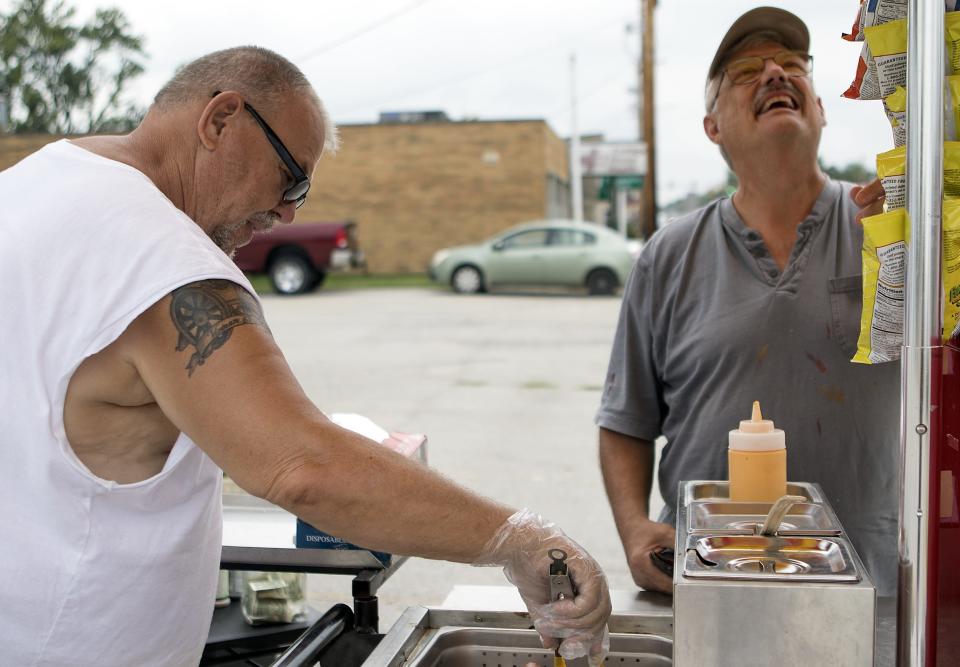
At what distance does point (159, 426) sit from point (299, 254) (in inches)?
780

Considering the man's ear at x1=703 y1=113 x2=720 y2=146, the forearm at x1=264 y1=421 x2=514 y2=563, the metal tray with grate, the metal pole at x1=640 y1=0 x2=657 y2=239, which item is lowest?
the metal tray with grate

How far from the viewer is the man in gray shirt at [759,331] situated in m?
2.19

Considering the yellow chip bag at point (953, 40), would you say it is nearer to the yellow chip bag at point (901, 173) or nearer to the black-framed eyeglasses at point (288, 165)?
the yellow chip bag at point (901, 173)

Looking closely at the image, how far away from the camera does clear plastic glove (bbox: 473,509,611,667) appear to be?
1495mm

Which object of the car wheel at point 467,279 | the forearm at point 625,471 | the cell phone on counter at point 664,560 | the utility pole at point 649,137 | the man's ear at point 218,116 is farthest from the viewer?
the car wheel at point 467,279

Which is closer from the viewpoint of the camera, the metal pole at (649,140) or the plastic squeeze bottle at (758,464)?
the plastic squeeze bottle at (758,464)

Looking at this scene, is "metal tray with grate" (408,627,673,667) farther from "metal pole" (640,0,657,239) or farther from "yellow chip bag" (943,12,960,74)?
"metal pole" (640,0,657,239)

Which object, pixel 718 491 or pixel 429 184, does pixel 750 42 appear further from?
pixel 429 184

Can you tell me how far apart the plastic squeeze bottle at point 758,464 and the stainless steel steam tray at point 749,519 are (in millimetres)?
25

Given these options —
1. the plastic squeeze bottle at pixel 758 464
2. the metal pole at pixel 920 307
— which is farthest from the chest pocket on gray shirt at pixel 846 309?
the metal pole at pixel 920 307

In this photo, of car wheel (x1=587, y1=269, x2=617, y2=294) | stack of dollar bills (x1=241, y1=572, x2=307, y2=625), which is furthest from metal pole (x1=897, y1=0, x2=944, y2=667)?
car wheel (x1=587, y1=269, x2=617, y2=294)

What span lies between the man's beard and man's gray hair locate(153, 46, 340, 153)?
0.24 meters

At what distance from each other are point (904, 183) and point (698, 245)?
1.12 m

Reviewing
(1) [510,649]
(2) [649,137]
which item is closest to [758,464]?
(1) [510,649]
